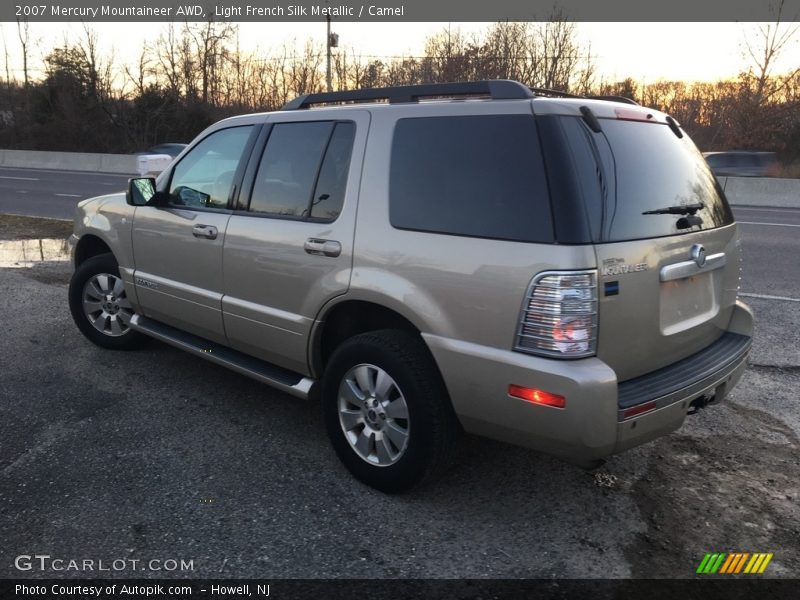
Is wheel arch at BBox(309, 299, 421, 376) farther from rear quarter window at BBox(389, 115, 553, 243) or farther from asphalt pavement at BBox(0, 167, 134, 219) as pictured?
asphalt pavement at BBox(0, 167, 134, 219)

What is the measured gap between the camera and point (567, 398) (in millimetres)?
2480

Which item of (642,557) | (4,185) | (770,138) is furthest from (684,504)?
(770,138)

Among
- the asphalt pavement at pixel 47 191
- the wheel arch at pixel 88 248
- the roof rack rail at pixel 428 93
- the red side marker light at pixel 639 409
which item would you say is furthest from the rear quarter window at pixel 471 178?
the asphalt pavement at pixel 47 191

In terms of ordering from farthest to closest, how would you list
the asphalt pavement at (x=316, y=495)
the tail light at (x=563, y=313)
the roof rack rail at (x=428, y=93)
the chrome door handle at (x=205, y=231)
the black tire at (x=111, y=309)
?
the black tire at (x=111, y=309), the chrome door handle at (x=205, y=231), the roof rack rail at (x=428, y=93), the asphalt pavement at (x=316, y=495), the tail light at (x=563, y=313)

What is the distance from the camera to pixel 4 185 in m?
20.2

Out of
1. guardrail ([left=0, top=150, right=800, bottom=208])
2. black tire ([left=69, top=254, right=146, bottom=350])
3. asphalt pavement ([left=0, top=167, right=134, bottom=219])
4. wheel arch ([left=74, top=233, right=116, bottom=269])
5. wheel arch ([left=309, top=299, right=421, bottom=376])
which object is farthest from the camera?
guardrail ([left=0, top=150, right=800, bottom=208])

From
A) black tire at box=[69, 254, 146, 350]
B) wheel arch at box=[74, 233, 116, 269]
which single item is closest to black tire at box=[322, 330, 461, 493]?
black tire at box=[69, 254, 146, 350]

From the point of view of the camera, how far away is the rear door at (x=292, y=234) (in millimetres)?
3289

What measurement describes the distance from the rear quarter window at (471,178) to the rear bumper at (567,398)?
1.72 ft

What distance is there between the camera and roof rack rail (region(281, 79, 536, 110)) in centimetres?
284

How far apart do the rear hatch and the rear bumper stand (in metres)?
0.11
